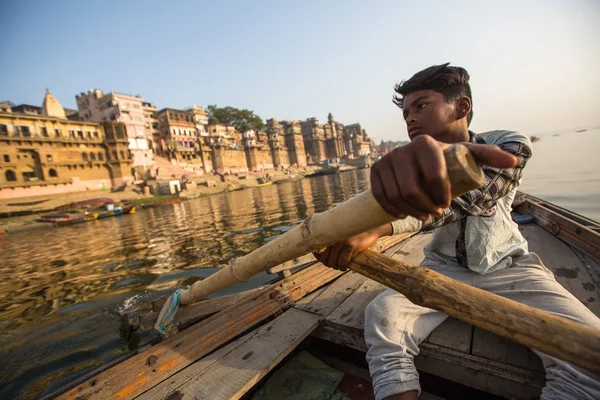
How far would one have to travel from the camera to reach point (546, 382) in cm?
143

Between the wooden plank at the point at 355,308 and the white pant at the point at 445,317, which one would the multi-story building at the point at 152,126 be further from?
the white pant at the point at 445,317

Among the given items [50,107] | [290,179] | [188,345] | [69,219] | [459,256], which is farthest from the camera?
[290,179]

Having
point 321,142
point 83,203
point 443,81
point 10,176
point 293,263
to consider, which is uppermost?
point 321,142

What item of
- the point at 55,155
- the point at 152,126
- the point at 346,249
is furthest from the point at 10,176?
the point at 346,249

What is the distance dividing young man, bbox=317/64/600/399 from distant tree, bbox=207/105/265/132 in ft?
232

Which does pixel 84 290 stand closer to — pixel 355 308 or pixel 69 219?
pixel 355 308

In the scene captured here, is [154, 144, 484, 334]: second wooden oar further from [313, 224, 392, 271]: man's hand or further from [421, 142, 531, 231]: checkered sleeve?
[421, 142, 531, 231]: checkered sleeve

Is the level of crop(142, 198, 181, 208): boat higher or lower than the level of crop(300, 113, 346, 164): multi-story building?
lower

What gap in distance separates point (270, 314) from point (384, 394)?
1.39 m

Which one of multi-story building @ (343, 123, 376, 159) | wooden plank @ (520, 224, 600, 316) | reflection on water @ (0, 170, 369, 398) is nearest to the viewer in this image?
wooden plank @ (520, 224, 600, 316)

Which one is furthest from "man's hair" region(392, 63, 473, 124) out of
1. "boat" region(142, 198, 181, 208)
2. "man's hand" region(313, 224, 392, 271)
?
"boat" region(142, 198, 181, 208)

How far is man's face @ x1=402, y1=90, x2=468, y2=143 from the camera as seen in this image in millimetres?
1876

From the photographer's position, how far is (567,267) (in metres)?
2.75

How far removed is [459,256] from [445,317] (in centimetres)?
46
